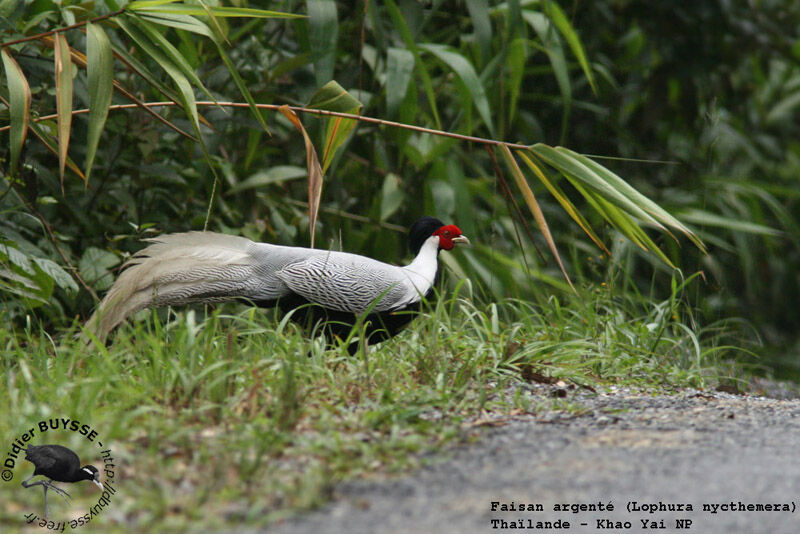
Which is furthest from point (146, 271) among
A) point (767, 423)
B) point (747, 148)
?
point (747, 148)

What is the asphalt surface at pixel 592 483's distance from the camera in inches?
58.3

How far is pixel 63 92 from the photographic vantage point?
2154 mm

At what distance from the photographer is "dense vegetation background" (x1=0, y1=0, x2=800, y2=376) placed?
306 centimetres

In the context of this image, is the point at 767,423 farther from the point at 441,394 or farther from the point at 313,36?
the point at 313,36

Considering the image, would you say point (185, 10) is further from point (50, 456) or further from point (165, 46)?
point (50, 456)

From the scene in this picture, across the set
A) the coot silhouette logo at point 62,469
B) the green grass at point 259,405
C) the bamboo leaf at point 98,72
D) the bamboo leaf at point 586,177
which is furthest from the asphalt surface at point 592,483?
the bamboo leaf at point 98,72

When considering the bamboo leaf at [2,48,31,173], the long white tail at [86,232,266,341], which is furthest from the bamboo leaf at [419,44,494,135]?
the bamboo leaf at [2,48,31,173]

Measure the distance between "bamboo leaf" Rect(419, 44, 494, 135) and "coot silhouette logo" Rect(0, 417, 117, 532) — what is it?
1998 millimetres

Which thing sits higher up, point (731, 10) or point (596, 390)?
point (731, 10)

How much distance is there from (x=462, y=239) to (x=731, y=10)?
9.22 feet

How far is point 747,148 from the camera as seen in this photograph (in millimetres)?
5875

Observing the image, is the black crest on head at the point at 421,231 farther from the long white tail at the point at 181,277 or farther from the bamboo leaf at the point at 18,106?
the bamboo leaf at the point at 18,106

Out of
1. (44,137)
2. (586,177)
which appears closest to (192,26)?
(44,137)

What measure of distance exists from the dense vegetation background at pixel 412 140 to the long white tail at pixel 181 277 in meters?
0.20
